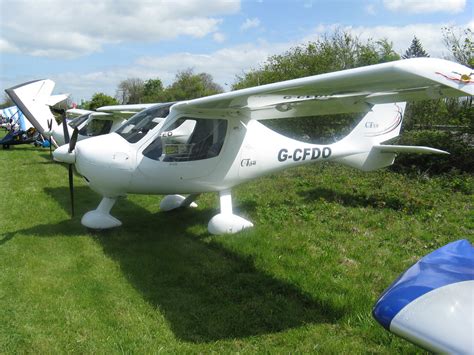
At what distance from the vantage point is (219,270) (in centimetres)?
518

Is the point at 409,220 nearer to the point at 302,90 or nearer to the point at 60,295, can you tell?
the point at 302,90

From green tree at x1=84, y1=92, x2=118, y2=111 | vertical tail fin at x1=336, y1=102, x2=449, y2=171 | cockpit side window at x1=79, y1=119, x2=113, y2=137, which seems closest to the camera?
vertical tail fin at x1=336, y1=102, x2=449, y2=171

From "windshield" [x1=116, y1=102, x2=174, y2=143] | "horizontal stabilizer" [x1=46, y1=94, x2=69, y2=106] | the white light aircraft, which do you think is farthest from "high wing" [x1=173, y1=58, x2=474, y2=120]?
"horizontal stabilizer" [x1=46, y1=94, x2=69, y2=106]

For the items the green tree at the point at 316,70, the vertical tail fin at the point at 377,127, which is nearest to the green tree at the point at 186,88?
the green tree at the point at 316,70

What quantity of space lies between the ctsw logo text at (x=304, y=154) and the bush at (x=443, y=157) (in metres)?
4.43

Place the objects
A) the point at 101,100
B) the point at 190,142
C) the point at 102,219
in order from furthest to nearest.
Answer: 1. the point at 101,100
2. the point at 102,219
3. the point at 190,142

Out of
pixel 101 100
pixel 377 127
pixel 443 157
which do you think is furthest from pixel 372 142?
pixel 101 100

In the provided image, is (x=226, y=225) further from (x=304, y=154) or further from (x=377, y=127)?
(x=377, y=127)

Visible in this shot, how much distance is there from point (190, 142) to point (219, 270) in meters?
2.15

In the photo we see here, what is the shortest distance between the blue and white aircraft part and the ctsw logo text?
4.58 meters

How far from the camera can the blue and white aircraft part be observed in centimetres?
211

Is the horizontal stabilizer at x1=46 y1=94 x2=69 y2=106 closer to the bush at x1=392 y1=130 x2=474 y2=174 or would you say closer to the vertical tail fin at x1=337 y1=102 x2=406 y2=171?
the vertical tail fin at x1=337 y1=102 x2=406 y2=171

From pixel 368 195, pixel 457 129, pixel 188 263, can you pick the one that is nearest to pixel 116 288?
pixel 188 263

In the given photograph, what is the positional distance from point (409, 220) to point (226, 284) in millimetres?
3804
